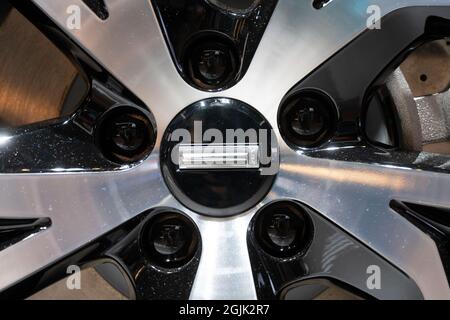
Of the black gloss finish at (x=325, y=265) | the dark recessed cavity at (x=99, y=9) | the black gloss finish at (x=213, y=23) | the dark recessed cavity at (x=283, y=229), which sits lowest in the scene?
the black gloss finish at (x=325, y=265)

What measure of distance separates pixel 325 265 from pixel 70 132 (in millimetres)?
293

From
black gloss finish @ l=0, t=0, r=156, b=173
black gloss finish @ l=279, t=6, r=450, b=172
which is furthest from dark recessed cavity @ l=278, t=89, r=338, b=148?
black gloss finish @ l=0, t=0, r=156, b=173

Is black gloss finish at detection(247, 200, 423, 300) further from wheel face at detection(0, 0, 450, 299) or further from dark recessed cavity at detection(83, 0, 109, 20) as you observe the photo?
dark recessed cavity at detection(83, 0, 109, 20)

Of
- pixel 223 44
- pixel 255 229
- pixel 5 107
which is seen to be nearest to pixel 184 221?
pixel 255 229

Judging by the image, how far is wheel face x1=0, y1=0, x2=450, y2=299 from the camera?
1.96 ft

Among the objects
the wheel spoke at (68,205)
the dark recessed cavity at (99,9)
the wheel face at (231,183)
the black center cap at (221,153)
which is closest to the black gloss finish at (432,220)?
the wheel face at (231,183)

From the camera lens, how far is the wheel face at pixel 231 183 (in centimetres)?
60

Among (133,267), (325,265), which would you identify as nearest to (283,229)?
(325,265)

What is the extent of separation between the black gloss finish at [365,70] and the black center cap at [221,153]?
4 cm

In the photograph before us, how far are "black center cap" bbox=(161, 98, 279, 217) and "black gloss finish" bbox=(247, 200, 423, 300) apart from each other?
3 centimetres

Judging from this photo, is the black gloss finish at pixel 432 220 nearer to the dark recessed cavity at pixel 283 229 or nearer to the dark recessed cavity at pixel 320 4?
the dark recessed cavity at pixel 283 229

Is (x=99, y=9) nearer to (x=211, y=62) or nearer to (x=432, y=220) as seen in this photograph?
(x=211, y=62)
